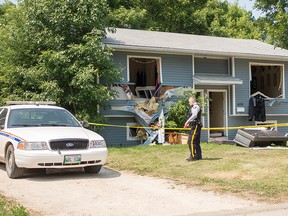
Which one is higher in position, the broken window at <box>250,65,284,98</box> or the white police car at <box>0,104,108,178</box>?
the broken window at <box>250,65,284,98</box>

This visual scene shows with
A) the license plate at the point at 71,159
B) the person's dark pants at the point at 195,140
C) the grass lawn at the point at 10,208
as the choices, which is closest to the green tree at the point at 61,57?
the person's dark pants at the point at 195,140

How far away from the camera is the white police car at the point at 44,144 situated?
8.99 m

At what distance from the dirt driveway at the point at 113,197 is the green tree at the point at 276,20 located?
26.3ft

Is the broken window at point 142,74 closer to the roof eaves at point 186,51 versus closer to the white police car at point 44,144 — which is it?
the roof eaves at point 186,51

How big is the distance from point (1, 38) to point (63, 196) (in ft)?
41.6

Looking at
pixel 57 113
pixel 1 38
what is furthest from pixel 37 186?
pixel 1 38

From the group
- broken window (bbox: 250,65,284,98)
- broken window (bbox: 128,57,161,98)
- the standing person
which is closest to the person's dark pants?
the standing person

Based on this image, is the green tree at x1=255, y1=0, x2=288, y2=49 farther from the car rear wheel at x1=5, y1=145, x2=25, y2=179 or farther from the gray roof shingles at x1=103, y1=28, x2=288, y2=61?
the car rear wheel at x1=5, y1=145, x2=25, y2=179

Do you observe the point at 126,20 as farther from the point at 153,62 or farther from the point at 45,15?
the point at 45,15

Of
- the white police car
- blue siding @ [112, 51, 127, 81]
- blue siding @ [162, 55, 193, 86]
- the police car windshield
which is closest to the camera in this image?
the white police car

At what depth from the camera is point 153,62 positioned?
21.1 meters

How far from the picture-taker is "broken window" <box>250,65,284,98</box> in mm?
23020

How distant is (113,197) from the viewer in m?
7.57

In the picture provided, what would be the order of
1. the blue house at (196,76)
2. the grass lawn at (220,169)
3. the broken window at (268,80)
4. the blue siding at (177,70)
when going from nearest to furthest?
the grass lawn at (220,169) < the blue house at (196,76) < the blue siding at (177,70) < the broken window at (268,80)
